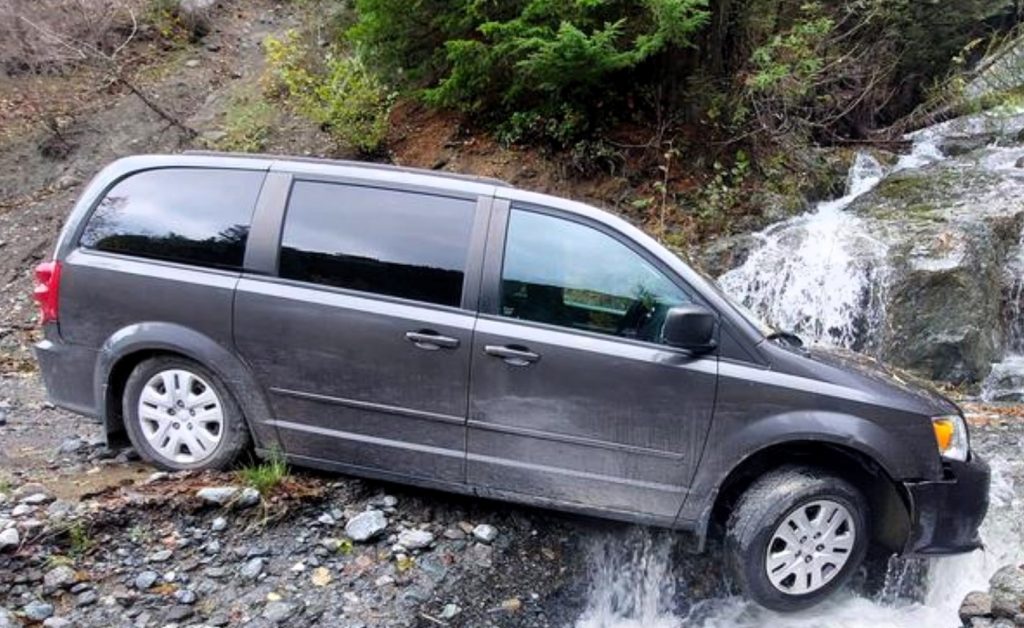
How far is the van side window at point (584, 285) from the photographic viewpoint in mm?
4297

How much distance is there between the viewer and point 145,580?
4.12 m

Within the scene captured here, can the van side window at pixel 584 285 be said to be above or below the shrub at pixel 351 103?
below

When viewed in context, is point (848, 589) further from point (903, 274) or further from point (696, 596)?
point (903, 274)

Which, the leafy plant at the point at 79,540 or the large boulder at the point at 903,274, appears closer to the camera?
the leafy plant at the point at 79,540

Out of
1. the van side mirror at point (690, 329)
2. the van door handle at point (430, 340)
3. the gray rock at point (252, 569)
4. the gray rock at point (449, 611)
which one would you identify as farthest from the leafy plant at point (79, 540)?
the van side mirror at point (690, 329)

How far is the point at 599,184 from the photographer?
994 centimetres

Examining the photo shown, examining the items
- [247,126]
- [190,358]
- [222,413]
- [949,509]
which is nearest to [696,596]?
[949,509]

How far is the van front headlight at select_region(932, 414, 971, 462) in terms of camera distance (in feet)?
13.9

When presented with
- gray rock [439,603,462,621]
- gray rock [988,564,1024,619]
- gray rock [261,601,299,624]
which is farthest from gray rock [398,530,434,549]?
gray rock [988,564,1024,619]

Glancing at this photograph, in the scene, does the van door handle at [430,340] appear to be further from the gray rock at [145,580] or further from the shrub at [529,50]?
the shrub at [529,50]

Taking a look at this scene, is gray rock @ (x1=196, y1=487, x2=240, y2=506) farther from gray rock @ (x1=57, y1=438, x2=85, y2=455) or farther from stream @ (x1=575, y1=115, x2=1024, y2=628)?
stream @ (x1=575, y1=115, x2=1024, y2=628)

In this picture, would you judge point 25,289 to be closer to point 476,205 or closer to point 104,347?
point 104,347

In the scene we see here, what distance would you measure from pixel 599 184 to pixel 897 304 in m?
3.47

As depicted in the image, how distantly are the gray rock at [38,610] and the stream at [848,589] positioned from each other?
8.50 feet
